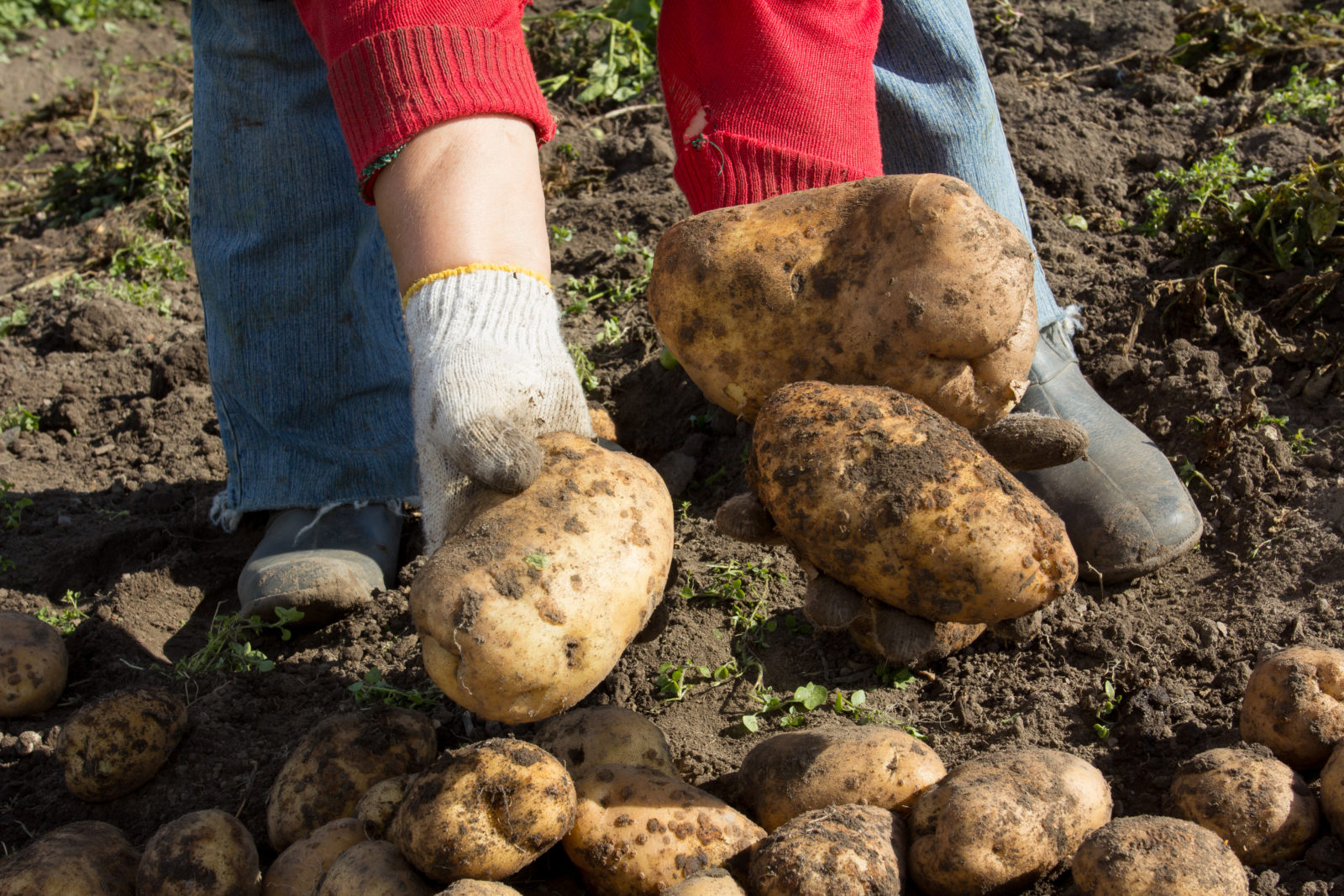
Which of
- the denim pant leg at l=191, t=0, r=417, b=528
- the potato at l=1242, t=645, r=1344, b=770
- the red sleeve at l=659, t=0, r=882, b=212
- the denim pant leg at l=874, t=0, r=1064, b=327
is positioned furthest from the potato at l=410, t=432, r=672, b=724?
the denim pant leg at l=874, t=0, r=1064, b=327

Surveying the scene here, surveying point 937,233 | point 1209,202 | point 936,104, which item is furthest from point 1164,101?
point 937,233

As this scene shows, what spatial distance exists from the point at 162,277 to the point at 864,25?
350 centimetres

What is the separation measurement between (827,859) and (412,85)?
1596mm

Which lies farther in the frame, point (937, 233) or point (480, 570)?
point (937, 233)

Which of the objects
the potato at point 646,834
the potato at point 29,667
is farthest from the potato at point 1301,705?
the potato at point 29,667

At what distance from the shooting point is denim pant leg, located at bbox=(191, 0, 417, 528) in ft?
9.11

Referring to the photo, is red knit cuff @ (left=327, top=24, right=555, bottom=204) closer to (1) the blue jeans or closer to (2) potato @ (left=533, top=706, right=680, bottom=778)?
(1) the blue jeans

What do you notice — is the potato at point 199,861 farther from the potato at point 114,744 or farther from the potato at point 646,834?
the potato at point 646,834

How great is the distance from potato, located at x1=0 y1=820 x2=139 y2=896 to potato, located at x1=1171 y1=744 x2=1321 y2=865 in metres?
1.90

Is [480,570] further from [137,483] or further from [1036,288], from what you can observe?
[137,483]

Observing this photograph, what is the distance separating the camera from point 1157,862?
57.9 inches

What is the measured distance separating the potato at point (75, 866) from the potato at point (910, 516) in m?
1.35

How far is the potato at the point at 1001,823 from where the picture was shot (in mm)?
1570

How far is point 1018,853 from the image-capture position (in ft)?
5.21
